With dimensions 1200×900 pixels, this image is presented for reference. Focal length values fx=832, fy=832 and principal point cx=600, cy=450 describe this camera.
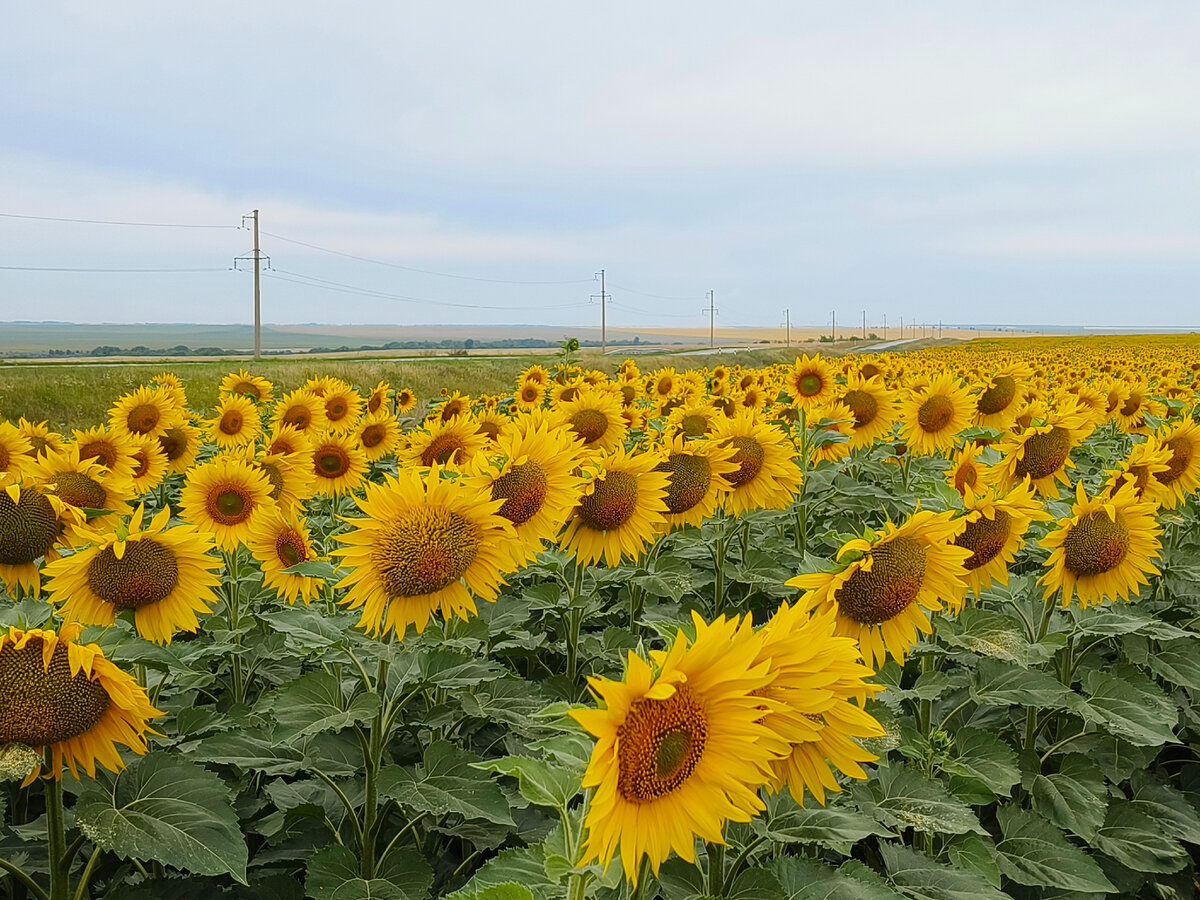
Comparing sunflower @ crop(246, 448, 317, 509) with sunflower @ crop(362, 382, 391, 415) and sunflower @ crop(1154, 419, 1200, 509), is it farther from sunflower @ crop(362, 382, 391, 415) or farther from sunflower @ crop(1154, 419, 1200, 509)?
sunflower @ crop(1154, 419, 1200, 509)

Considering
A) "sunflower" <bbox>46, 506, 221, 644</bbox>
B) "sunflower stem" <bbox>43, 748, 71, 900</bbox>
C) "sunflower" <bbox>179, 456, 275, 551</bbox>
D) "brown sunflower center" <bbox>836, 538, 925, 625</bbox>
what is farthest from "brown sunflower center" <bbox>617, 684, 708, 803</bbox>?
"sunflower" <bbox>179, 456, 275, 551</bbox>

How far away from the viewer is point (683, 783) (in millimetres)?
1271

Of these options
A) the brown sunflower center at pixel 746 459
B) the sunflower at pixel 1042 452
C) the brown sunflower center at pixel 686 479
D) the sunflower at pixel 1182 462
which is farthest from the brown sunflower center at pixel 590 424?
the sunflower at pixel 1182 462

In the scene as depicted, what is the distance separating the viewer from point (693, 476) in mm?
3412

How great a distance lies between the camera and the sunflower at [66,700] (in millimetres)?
1770

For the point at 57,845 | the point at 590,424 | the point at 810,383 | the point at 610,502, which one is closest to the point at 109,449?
the point at 590,424

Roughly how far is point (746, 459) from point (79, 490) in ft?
9.37

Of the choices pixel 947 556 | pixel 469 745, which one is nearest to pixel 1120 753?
pixel 947 556

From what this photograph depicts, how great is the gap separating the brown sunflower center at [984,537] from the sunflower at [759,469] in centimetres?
130

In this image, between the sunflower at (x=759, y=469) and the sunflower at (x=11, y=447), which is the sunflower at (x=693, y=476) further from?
the sunflower at (x=11, y=447)

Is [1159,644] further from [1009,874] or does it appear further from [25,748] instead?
[25,748]

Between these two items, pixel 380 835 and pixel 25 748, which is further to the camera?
pixel 380 835

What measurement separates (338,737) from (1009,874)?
224 cm

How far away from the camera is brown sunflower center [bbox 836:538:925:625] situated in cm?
221
